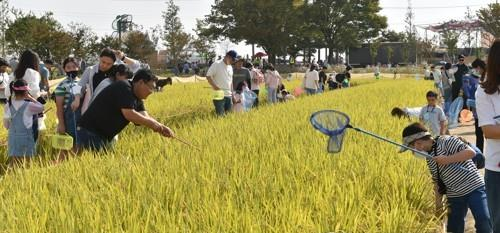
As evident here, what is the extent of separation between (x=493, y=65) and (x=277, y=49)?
1538 inches

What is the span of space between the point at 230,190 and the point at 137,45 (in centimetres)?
3343

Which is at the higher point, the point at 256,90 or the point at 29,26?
the point at 29,26

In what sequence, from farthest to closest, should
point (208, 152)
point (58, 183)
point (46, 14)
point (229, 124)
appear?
1. point (46, 14)
2. point (229, 124)
3. point (208, 152)
4. point (58, 183)

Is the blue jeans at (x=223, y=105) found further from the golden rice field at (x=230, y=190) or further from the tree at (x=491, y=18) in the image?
the tree at (x=491, y=18)

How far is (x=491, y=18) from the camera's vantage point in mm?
37031

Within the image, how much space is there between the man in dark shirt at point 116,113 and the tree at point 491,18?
117 feet

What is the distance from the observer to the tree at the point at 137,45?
34.8 meters

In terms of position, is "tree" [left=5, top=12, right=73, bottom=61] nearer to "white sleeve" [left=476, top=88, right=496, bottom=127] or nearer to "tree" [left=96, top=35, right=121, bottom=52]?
"tree" [left=96, top=35, right=121, bottom=52]

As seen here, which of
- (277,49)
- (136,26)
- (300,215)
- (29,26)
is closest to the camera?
(300,215)

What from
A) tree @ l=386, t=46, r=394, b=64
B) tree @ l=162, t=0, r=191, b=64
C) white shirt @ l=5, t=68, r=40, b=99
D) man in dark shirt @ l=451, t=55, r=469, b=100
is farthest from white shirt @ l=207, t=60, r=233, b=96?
tree @ l=386, t=46, r=394, b=64

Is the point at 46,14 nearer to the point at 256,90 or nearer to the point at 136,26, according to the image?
the point at 136,26

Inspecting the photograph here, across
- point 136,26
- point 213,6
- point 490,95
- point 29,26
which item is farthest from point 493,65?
point 213,6

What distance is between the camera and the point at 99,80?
4.98 m

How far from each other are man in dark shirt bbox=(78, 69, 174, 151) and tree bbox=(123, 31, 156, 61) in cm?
3097
